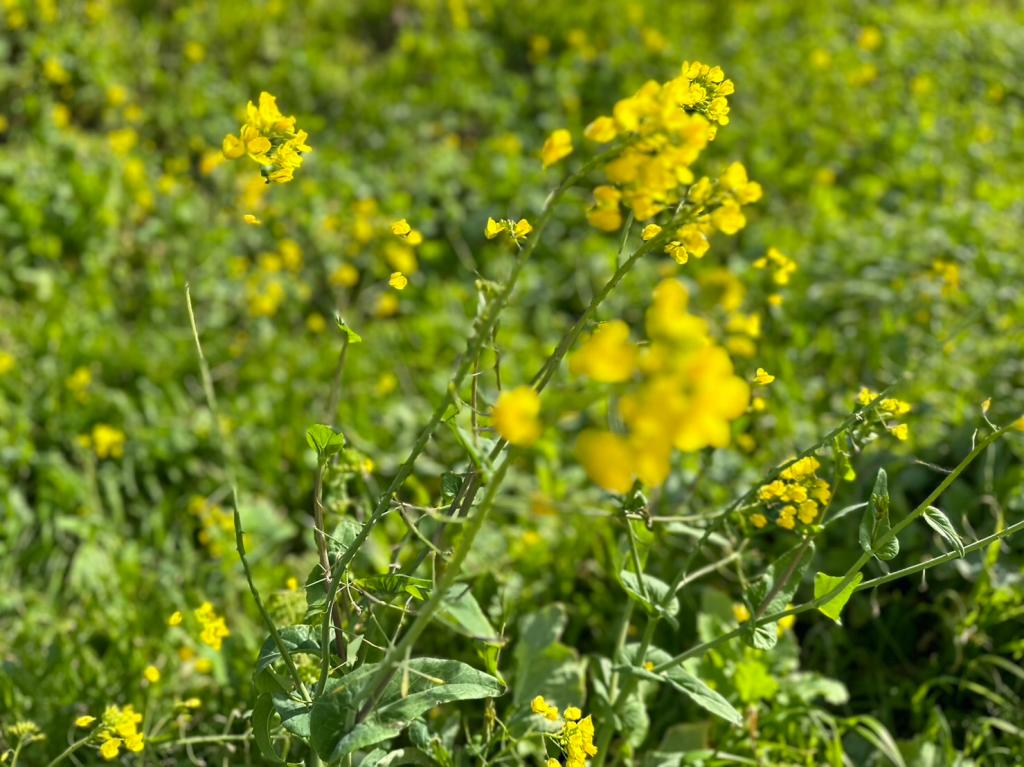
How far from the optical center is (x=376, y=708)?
4.44 feet

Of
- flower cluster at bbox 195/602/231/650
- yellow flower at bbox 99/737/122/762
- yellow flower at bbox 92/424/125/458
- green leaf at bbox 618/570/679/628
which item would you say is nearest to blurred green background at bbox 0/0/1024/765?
yellow flower at bbox 92/424/125/458

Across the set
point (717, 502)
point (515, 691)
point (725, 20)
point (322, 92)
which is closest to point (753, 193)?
point (515, 691)

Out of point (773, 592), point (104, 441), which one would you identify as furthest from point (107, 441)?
point (773, 592)

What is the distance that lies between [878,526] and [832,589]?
5.0 inches

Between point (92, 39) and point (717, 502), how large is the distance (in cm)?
362

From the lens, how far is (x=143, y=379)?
3.25 metres

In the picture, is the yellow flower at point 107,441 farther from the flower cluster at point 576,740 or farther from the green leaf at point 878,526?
the green leaf at point 878,526

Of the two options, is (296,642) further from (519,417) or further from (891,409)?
(891,409)

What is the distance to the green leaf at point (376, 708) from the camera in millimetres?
1297

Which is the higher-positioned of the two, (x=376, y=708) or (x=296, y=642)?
(x=296, y=642)

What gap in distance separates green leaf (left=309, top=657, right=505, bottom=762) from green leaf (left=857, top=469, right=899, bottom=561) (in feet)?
1.99

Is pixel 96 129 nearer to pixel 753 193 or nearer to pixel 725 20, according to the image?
pixel 725 20

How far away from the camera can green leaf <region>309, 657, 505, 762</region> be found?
1297 mm

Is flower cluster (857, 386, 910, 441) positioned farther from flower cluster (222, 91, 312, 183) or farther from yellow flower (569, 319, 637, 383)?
flower cluster (222, 91, 312, 183)
